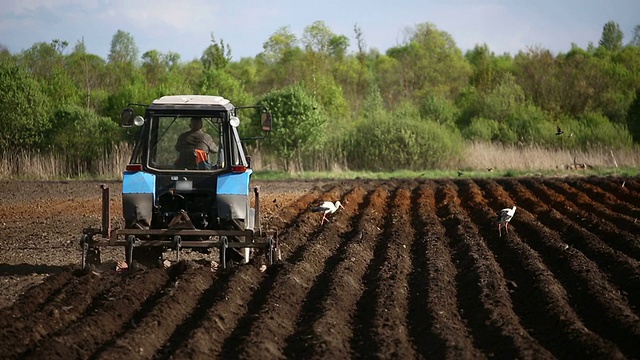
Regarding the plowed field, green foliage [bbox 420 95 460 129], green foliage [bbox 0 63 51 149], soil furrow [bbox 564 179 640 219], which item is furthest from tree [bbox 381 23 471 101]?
the plowed field

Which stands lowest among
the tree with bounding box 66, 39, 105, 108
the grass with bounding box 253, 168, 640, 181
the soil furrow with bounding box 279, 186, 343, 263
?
the grass with bounding box 253, 168, 640, 181

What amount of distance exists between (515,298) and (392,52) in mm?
79953

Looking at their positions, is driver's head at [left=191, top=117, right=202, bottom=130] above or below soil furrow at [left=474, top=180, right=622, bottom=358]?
above

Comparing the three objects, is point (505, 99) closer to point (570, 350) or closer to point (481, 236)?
point (481, 236)

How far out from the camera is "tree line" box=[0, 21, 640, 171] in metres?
34.3

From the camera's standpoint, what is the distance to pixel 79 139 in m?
34.4

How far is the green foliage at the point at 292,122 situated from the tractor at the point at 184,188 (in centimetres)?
2204

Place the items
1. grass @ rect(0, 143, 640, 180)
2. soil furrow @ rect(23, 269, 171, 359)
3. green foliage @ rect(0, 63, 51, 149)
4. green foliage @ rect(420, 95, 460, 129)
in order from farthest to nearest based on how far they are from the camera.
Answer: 1. green foliage @ rect(420, 95, 460, 129)
2. green foliage @ rect(0, 63, 51, 149)
3. grass @ rect(0, 143, 640, 180)
4. soil furrow @ rect(23, 269, 171, 359)

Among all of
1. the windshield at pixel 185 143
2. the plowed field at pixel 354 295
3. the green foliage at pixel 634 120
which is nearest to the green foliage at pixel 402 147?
the green foliage at pixel 634 120

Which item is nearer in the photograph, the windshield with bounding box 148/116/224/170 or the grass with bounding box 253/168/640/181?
the windshield with bounding box 148/116/224/170

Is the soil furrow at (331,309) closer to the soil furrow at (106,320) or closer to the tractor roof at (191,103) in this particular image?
the soil furrow at (106,320)

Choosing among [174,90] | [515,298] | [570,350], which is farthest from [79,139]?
[570,350]

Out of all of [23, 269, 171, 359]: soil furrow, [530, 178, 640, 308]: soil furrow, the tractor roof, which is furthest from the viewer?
the tractor roof

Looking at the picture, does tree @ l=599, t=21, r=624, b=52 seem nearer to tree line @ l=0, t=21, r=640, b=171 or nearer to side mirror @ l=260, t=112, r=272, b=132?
tree line @ l=0, t=21, r=640, b=171
